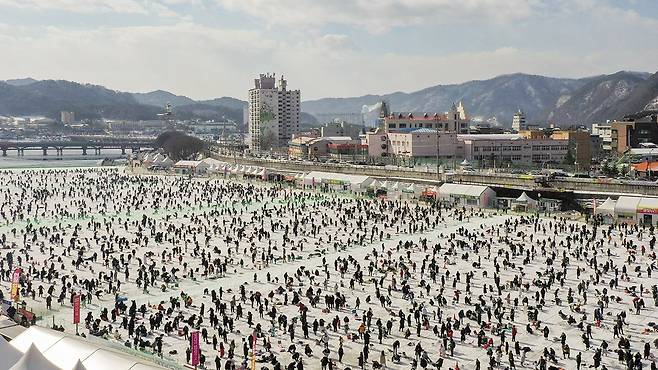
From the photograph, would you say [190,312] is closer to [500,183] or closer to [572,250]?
[572,250]

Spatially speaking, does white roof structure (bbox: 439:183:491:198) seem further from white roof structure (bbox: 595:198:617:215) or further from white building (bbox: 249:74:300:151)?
white building (bbox: 249:74:300:151)

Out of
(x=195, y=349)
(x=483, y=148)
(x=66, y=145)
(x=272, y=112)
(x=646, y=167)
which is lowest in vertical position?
(x=195, y=349)

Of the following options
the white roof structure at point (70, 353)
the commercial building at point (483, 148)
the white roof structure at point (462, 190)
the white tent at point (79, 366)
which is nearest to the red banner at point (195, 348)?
the white roof structure at point (70, 353)

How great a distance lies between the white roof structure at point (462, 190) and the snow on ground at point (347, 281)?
2.46 metres

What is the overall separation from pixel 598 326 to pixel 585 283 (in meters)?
5.85

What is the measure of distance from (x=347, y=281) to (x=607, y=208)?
963 inches

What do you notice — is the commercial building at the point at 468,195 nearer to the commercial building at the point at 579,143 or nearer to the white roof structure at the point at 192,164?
the commercial building at the point at 579,143

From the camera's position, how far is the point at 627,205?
43.5 m

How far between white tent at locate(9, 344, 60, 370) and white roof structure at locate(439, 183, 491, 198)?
143 feet

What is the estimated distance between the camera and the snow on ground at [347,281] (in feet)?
68.4

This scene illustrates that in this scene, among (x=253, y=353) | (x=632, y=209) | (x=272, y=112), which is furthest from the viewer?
(x=272, y=112)

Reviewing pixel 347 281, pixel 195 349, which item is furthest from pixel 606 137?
pixel 195 349

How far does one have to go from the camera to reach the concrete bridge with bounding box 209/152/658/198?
48.5 m

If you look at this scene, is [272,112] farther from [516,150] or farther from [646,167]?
[646,167]
